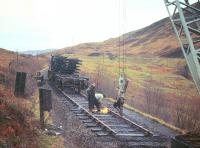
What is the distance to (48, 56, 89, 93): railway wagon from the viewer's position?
83.6 feet

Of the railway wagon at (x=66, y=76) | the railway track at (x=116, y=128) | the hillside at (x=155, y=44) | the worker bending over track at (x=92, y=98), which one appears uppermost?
the hillside at (x=155, y=44)

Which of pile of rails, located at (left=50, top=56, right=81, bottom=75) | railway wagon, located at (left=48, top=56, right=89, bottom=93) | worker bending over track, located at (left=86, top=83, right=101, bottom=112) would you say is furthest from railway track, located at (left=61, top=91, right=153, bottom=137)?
pile of rails, located at (left=50, top=56, right=81, bottom=75)

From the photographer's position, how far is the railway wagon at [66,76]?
83.6 feet

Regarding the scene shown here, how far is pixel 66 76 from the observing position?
87.5 feet

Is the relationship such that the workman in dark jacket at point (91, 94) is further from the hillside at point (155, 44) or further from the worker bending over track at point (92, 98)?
the hillside at point (155, 44)

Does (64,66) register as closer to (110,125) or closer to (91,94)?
(91,94)

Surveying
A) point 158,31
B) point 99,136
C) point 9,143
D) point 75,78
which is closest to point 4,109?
point 9,143

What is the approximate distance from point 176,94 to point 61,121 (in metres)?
18.4

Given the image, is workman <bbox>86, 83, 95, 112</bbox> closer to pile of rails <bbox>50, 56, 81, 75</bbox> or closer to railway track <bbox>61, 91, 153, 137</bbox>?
railway track <bbox>61, 91, 153, 137</bbox>

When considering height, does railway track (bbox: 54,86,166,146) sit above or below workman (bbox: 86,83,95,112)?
below

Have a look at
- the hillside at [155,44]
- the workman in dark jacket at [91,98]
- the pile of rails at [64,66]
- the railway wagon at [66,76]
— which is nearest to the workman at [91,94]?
the workman in dark jacket at [91,98]

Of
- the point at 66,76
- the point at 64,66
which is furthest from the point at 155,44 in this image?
the point at 66,76

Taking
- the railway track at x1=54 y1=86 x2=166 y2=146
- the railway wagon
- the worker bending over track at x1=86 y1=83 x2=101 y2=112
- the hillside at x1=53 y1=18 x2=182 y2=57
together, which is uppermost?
the hillside at x1=53 y1=18 x2=182 y2=57

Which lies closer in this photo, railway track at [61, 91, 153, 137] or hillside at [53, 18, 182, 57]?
railway track at [61, 91, 153, 137]
